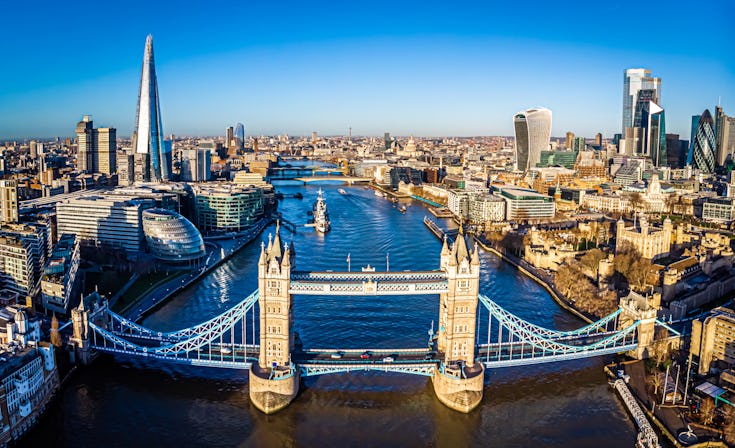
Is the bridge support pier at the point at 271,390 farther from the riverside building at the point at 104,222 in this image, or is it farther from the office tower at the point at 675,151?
the office tower at the point at 675,151

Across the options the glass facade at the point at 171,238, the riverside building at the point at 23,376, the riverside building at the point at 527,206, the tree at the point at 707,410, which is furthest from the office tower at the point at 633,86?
the riverside building at the point at 23,376

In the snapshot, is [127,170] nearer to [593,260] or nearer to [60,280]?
[60,280]

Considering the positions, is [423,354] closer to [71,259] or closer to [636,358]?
[636,358]

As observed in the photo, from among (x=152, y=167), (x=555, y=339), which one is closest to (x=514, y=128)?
(x=152, y=167)

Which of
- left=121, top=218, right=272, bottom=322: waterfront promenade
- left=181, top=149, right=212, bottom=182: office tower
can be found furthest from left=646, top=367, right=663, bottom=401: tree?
left=181, top=149, right=212, bottom=182: office tower

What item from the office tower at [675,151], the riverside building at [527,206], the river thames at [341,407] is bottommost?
→ the river thames at [341,407]

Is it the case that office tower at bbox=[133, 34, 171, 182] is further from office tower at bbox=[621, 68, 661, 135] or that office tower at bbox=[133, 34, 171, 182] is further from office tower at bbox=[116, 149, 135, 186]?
office tower at bbox=[621, 68, 661, 135]
